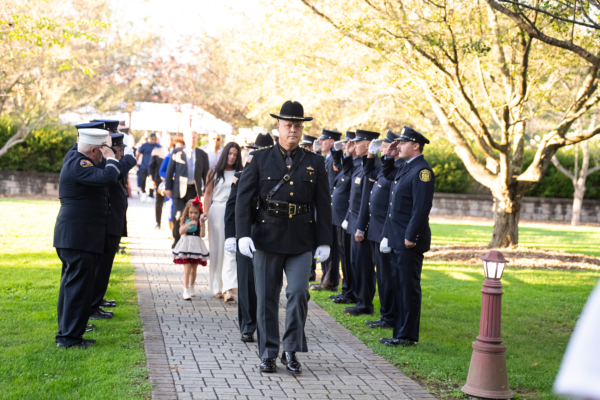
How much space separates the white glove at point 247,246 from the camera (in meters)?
5.68

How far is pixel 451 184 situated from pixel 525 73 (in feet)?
65.7

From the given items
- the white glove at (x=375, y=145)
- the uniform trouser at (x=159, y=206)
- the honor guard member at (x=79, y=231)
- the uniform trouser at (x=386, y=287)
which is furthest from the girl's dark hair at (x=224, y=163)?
the uniform trouser at (x=159, y=206)

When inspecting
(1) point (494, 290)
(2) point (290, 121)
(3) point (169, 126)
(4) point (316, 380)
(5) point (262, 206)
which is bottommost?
(4) point (316, 380)

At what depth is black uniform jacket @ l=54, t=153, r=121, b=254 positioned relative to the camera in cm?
618

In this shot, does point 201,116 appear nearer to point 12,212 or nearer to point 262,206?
point 12,212

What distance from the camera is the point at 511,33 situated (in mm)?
13734

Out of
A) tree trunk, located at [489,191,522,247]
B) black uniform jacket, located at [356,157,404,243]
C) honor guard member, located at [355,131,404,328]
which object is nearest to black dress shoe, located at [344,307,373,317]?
honor guard member, located at [355,131,404,328]

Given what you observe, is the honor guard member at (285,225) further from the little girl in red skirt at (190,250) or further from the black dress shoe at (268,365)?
the little girl in red skirt at (190,250)

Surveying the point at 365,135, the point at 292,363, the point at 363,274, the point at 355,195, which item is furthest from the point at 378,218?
the point at 292,363

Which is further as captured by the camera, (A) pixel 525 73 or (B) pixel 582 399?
(A) pixel 525 73

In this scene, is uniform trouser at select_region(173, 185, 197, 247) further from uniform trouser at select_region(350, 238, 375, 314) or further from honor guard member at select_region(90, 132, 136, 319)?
honor guard member at select_region(90, 132, 136, 319)

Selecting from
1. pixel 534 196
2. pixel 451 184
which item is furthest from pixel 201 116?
pixel 534 196

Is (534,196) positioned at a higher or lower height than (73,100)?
lower

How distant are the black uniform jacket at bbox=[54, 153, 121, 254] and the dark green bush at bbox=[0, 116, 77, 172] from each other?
24.5 m
